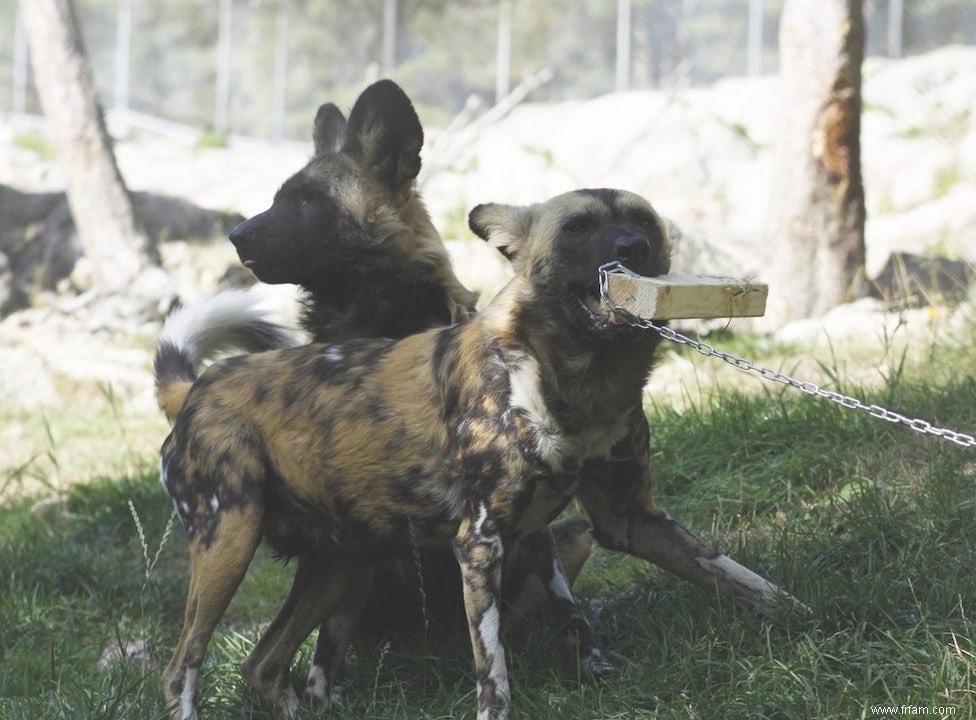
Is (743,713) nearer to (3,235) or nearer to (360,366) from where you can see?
(360,366)

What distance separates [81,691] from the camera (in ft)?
10.8

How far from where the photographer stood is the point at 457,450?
3172 millimetres

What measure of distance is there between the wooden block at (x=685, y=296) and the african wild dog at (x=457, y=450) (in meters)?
0.15

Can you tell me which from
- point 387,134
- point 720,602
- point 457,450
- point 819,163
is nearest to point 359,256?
point 387,134

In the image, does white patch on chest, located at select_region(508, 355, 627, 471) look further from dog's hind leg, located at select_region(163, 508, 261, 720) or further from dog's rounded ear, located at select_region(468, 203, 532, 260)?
dog's hind leg, located at select_region(163, 508, 261, 720)

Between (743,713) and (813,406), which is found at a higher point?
(813,406)

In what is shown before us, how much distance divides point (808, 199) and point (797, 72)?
31.5 inches

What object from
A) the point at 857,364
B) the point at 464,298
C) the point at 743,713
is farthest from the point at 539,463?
the point at 857,364

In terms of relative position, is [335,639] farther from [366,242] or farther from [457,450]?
[366,242]

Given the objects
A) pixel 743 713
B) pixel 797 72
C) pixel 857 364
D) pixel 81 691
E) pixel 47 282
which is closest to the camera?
pixel 743 713

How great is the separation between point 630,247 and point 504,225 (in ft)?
1.50

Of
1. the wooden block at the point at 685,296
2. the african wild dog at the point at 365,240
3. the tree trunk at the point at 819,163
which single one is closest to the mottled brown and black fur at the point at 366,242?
the african wild dog at the point at 365,240

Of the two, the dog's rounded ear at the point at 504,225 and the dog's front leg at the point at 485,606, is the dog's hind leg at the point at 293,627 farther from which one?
the dog's rounded ear at the point at 504,225

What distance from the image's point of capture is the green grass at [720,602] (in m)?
2.92
